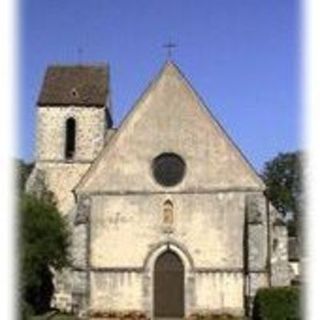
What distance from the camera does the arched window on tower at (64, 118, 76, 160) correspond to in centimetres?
4428

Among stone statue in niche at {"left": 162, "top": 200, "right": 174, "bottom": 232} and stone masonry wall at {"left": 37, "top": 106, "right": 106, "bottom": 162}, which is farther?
stone masonry wall at {"left": 37, "top": 106, "right": 106, "bottom": 162}

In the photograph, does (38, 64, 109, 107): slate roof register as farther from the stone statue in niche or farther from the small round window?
the stone statue in niche

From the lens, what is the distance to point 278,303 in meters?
27.9

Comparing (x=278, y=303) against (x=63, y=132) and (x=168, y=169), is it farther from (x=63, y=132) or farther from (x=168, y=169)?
(x=63, y=132)

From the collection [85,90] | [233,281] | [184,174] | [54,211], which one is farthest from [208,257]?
[85,90]

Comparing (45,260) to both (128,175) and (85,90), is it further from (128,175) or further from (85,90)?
(85,90)

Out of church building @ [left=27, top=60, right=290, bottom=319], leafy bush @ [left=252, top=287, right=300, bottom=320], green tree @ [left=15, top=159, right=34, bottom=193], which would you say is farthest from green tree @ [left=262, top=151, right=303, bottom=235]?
leafy bush @ [left=252, top=287, right=300, bottom=320]

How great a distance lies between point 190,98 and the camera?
3638cm

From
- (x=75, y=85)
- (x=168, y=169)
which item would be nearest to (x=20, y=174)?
(x=168, y=169)

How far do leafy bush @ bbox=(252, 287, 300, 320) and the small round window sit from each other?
25.9 ft

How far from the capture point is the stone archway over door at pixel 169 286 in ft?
113

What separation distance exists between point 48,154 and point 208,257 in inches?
526

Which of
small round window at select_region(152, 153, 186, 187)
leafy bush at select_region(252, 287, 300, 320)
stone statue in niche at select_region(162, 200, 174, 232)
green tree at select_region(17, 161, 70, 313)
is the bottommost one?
leafy bush at select_region(252, 287, 300, 320)

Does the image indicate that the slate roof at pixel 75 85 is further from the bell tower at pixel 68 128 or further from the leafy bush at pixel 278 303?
the leafy bush at pixel 278 303
